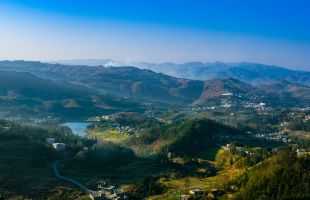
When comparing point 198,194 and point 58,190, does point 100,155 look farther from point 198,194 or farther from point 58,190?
point 198,194

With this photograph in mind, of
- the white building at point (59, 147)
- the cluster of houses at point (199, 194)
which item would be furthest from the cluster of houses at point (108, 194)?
the white building at point (59, 147)

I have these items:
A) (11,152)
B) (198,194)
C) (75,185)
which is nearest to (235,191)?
(198,194)

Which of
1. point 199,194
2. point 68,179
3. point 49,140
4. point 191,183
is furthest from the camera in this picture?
point 49,140

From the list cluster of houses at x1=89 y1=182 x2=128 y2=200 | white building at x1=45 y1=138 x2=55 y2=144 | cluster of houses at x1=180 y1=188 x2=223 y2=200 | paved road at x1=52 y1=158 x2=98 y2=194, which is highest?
cluster of houses at x1=180 y1=188 x2=223 y2=200

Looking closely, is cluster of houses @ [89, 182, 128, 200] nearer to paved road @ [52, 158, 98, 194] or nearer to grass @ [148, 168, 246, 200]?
paved road @ [52, 158, 98, 194]

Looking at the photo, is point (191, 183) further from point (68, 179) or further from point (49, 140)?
point (49, 140)

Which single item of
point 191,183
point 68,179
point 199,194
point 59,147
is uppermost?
point 199,194

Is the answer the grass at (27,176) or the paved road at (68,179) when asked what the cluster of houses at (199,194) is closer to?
the paved road at (68,179)

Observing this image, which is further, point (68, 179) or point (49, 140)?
point (49, 140)

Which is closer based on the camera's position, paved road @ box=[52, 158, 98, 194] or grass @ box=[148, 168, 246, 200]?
grass @ box=[148, 168, 246, 200]

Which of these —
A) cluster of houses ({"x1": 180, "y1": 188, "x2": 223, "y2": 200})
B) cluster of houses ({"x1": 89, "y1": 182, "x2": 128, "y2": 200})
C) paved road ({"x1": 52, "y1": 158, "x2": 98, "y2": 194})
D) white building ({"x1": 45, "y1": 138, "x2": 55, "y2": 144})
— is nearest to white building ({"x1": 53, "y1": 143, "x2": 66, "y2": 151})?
white building ({"x1": 45, "y1": 138, "x2": 55, "y2": 144})

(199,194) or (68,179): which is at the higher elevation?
(199,194)

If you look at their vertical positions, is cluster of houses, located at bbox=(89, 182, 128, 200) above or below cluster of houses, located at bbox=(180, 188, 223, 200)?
below

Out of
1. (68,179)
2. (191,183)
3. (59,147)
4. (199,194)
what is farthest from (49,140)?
(199,194)
